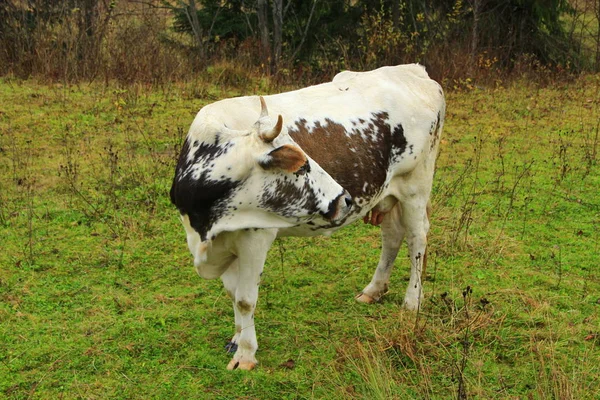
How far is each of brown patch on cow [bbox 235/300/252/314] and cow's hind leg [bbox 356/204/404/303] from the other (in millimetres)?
1410

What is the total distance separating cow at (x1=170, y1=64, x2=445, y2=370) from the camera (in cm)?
395

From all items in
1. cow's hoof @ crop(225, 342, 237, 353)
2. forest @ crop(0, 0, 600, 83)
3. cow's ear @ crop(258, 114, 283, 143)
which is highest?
cow's ear @ crop(258, 114, 283, 143)

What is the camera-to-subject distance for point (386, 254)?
18.5ft

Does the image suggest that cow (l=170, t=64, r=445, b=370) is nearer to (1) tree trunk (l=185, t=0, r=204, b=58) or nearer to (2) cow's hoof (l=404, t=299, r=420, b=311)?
(2) cow's hoof (l=404, t=299, r=420, b=311)

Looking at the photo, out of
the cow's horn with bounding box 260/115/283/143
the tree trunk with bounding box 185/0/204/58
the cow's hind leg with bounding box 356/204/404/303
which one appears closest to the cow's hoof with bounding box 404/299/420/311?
the cow's hind leg with bounding box 356/204/404/303

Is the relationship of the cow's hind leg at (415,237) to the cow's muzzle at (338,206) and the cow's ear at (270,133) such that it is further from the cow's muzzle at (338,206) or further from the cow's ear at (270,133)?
the cow's ear at (270,133)

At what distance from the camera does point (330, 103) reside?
486cm

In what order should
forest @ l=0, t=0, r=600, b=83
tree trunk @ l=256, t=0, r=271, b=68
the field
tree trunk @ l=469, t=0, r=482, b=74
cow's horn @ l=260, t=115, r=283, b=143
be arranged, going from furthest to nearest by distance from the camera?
tree trunk @ l=469, t=0, r=482, b=74, tree trunk @ l=256, t=0, r=271, b=68, forest @ l=0, t=0, r=600, b=83, the field, cow's horn @ l=260, t=115, r=283, b=143

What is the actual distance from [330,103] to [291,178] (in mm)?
1118

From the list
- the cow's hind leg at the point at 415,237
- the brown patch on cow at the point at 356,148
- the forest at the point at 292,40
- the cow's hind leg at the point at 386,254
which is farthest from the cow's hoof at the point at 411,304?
the forest at the point at 292,40

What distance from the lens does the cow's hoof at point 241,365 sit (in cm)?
459

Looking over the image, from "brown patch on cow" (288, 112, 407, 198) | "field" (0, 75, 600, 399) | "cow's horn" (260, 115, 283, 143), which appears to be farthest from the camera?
"brown patch on cow" (288, 112, 407, 198)

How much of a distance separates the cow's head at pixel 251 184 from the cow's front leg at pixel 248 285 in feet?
0.77

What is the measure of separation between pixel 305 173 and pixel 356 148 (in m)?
0.90
